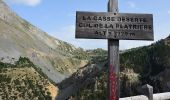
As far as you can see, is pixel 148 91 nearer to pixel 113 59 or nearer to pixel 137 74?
pixel 113 59

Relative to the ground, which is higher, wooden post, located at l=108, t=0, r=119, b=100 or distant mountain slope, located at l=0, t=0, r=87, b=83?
distant mountain slope, located at l=0, t=0, r=87, b=83

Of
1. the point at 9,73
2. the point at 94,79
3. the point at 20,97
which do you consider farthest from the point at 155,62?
the point at 9,73

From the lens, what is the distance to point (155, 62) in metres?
69.1

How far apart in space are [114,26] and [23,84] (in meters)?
76.3

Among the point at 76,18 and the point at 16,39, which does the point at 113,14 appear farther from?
the point at 16,39

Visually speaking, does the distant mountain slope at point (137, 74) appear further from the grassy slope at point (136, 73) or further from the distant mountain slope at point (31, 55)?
the distant mountain slope at point (31, 55)

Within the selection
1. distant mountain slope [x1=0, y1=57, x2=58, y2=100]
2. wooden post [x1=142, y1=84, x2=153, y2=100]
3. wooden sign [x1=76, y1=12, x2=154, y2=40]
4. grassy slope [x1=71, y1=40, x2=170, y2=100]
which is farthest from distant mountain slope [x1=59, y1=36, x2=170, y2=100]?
wooden sign [x1=76, y1=12, x2=154, y2=40]

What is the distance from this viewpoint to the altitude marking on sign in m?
9.77

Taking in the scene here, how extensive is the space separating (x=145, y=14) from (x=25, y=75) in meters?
80.4

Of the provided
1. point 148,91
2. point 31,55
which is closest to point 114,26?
point 148,91

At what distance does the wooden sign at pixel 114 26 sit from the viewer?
977cm

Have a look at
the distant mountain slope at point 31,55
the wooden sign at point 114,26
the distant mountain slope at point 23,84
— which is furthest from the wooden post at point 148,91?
the distant mountain slope at point 31,55

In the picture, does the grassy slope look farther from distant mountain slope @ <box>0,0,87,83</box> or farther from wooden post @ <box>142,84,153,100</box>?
wooden post @ <box>142,84,153,100</box>

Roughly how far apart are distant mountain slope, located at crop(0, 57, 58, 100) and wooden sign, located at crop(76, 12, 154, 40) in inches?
2694
